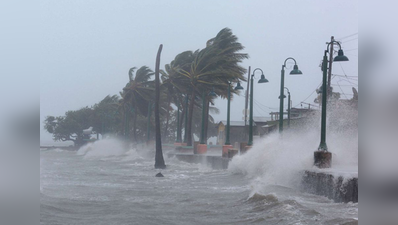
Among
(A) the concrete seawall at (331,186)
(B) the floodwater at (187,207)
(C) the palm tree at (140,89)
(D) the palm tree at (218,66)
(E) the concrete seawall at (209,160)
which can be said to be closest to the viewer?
(B) the floodwater at (187,207)

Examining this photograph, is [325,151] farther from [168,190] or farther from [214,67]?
[214,67]

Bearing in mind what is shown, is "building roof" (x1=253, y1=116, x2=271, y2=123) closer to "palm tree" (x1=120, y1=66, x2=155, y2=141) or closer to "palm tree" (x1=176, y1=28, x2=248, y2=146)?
"palm tree" (x1=120, y1=66, x2=155, y2=141)

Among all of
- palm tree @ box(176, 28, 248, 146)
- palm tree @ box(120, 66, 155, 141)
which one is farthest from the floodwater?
palm tree @ box(120, 66, 155, 141)

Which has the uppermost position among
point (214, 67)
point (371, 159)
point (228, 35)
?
point (228, 35)

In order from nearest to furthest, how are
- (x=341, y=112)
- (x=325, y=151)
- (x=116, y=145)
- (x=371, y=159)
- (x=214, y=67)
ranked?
(x=371, y=159) < (x=325, y=151) < (x=341, y=112) < (x=214, y=67) < (x=116, y=145)

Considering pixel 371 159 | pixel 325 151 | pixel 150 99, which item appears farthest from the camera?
pixel 150 99

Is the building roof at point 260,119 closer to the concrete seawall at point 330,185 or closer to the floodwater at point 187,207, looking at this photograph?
the floodwater at point 187,207

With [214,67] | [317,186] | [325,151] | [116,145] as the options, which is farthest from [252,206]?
[116,145]

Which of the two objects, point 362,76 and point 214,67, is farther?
point 214,67

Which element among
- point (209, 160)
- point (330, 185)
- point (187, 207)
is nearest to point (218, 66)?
point (209, 160)

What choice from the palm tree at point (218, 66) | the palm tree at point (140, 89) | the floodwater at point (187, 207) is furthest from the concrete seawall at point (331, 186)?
the palm tree at point (140, 89)

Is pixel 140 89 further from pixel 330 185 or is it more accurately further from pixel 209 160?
pixel 330 185

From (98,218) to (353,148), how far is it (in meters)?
11.1

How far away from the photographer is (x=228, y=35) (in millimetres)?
43438
